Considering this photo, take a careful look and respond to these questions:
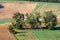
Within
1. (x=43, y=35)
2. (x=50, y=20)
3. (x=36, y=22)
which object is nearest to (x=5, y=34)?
(x=43, y=35)

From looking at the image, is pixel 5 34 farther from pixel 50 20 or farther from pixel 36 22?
pixel 50 20

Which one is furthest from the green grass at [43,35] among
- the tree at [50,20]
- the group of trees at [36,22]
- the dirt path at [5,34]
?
the group of trees at [36,22]

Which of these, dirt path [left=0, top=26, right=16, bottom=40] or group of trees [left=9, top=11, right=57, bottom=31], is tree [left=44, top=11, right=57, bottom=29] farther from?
dirt path [left=0, top=26, right=16, bottom=40]

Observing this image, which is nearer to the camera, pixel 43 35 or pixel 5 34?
pixel 43 35

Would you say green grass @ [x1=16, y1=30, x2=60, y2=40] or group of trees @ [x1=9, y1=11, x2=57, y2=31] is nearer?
green grass @ [x1=16, y1=30, x2=60, y2=40]

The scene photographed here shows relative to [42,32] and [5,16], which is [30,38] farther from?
[5,16]

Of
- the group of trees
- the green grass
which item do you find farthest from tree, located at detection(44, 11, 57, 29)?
the green grass

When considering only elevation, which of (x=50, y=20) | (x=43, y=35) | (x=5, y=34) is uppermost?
(x=50, y=20)

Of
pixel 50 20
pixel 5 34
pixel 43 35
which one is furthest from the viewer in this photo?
pixel 50 20

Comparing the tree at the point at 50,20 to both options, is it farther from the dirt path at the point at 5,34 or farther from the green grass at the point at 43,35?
the dirt path at the point at 5,34

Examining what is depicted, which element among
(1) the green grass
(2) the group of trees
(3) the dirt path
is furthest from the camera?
(2) the group of trees

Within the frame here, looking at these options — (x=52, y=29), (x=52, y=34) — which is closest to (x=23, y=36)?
(x=52, y=34)
